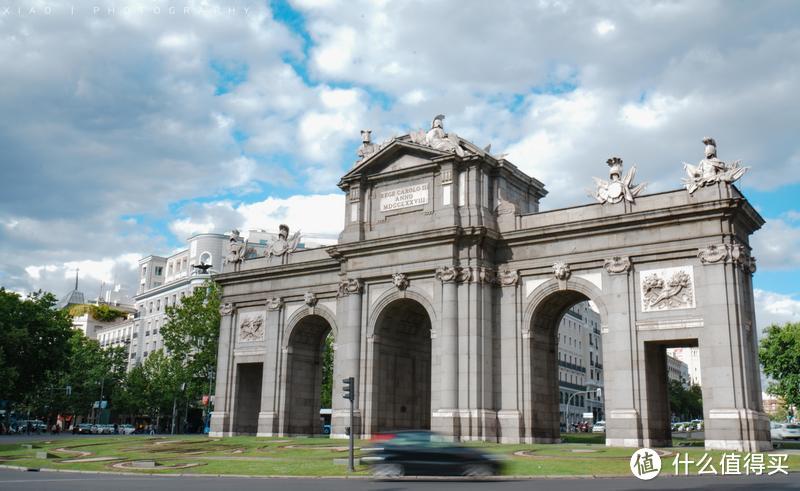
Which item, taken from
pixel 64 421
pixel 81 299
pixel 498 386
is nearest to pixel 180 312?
pixel 498 386

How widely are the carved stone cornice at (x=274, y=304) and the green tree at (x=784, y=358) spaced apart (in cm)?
4584

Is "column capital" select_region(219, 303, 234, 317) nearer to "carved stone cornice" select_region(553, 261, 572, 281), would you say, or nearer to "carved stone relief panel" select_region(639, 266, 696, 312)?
"carved stone cornice" select_region(553, 261, 572, 281)

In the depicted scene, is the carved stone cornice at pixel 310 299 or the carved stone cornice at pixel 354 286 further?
the carved stone cornice at pixel 310 299

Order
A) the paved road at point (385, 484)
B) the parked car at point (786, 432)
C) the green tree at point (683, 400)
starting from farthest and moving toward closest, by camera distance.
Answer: the green tree at point (683, 400)
the parked car at point (786, 432)
the paved road at point (385, 484)

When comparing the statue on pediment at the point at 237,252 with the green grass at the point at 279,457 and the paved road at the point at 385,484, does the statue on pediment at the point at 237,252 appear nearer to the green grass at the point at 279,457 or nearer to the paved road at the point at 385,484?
the green grass at the point at 279,457

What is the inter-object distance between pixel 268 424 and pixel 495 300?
18.0 metres

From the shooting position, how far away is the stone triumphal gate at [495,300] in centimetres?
3741

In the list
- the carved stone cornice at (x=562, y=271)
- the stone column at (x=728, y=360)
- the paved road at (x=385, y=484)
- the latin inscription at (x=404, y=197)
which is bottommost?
the paved road at (x=385, y=484)

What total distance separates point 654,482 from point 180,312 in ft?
198

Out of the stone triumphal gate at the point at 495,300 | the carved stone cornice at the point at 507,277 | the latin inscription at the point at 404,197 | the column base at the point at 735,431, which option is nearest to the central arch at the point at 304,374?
the stone triumphal gate at the point at 495,300

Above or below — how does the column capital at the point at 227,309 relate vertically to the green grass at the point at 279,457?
above

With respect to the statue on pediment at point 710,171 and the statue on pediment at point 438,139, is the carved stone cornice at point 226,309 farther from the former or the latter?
the statue on pediment at point 710,171

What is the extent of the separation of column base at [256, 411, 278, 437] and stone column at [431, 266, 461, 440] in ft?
45.7

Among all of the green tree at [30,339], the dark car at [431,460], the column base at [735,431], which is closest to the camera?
the dark car at [431,460]
